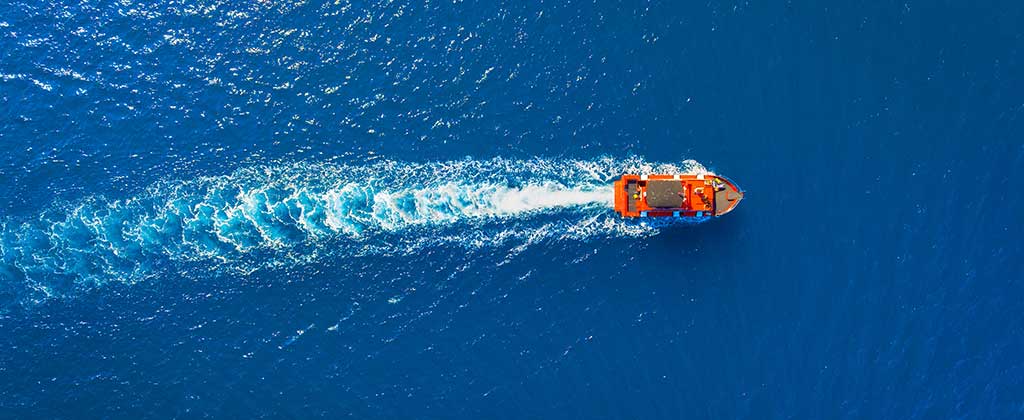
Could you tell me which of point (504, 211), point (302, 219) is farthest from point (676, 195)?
point (302, 219)

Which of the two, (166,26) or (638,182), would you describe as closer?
(638,182)

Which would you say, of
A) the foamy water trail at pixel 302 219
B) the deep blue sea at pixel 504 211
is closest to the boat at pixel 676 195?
the deep blue sea at pixel 504 211

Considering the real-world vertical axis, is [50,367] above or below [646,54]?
below

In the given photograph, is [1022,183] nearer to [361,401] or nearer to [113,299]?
[361,401]

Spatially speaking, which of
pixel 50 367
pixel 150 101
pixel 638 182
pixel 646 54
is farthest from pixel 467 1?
pixel 50 367

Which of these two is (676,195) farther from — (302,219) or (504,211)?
(302,219)

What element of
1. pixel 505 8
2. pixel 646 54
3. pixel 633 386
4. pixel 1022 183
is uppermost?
pixel 505 8

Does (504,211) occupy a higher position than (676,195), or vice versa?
(504,211)
